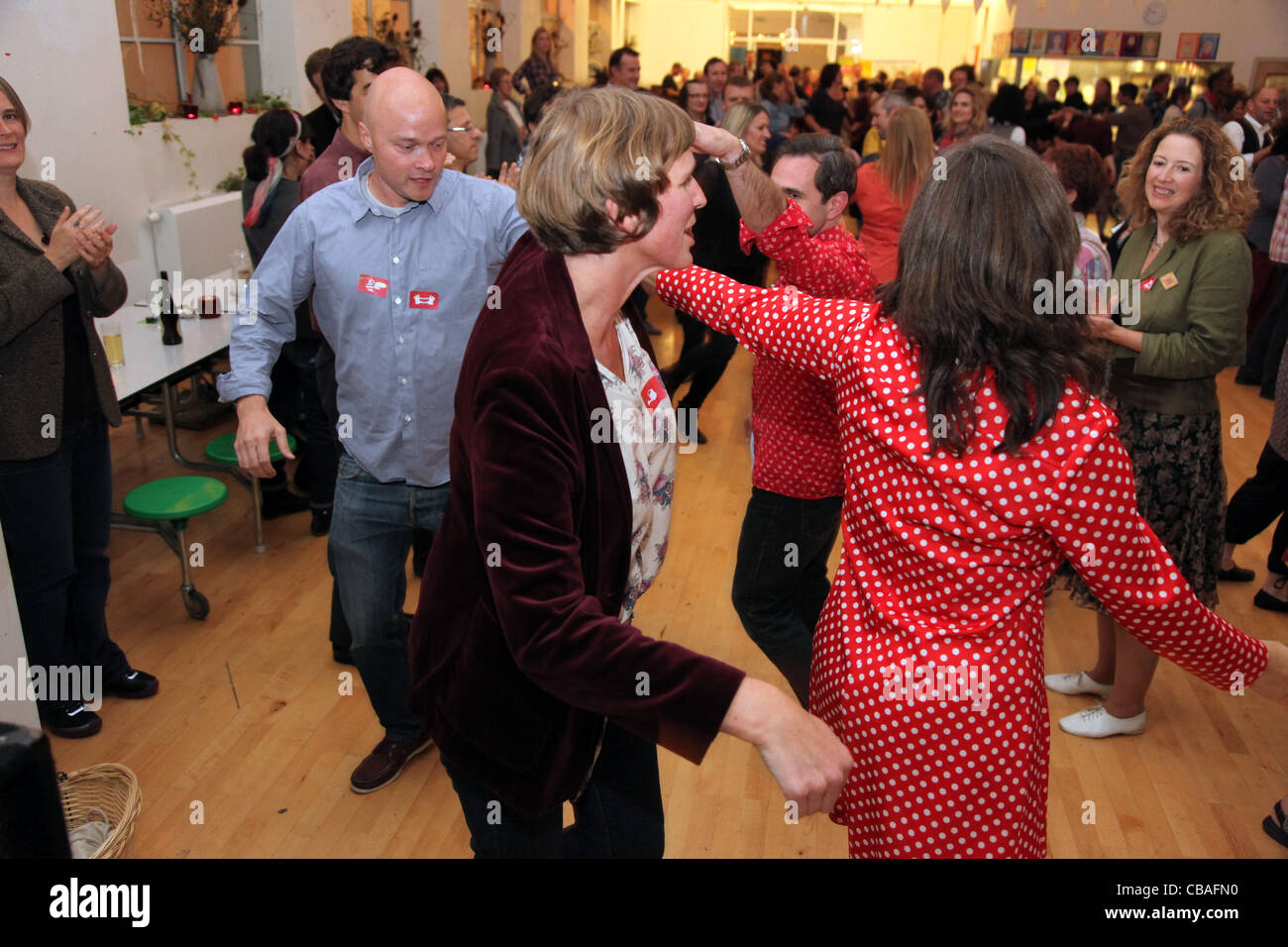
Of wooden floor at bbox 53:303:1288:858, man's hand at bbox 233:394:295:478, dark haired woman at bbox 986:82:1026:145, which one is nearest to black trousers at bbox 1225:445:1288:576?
wooden floor at bbox 53:303:1288:858

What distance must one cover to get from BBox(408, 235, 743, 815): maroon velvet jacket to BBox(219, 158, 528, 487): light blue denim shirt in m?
0.93

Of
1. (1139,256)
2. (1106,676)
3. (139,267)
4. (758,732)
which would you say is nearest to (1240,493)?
(1106,676)

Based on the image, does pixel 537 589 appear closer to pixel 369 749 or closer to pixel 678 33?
pixel 369 749

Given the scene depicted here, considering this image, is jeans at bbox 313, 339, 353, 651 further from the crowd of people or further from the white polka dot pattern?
the white polka dot pattern

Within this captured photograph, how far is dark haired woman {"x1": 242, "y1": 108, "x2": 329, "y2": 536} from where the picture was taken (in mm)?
4078

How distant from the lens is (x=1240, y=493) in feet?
12.2

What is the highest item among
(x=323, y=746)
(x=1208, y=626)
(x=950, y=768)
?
(x=1208, y=626)

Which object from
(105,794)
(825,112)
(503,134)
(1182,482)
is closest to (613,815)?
(105,794)

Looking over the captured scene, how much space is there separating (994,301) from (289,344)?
333 centimetres

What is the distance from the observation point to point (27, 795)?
575mm
